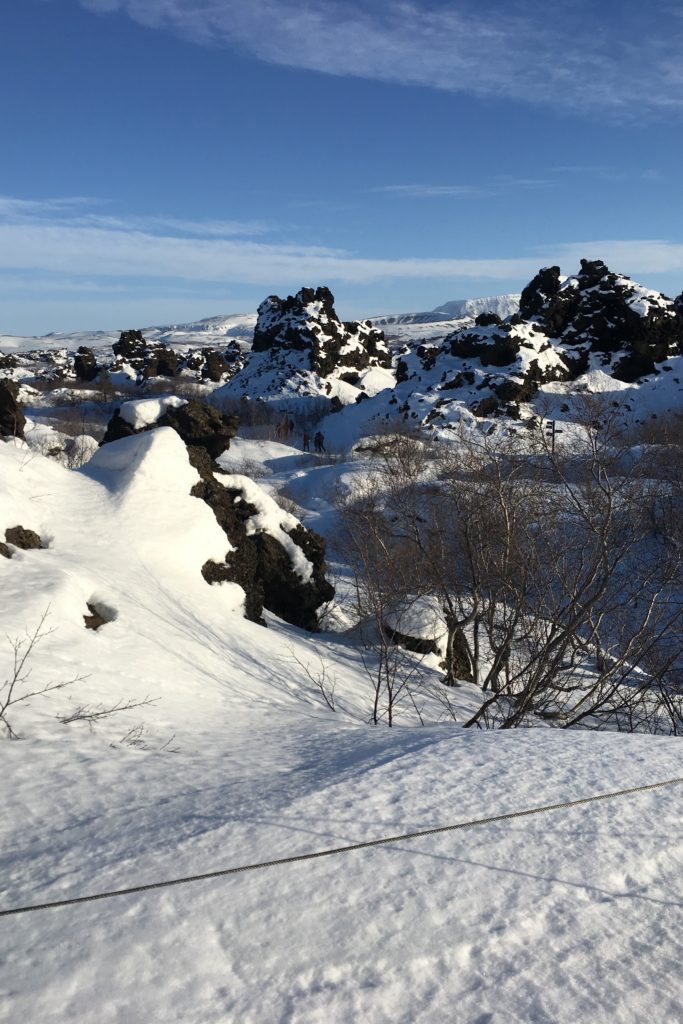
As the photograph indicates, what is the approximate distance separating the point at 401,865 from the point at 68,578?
21.3 ft

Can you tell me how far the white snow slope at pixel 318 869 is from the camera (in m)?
2.83

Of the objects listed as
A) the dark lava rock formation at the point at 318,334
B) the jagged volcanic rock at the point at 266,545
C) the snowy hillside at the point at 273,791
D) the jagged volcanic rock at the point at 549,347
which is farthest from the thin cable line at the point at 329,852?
the dark lava rock formation at the point at 318,334

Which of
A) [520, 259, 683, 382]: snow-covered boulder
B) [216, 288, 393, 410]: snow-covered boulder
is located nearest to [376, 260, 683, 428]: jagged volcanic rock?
[520, 259, 683, 382]: snow-covered boulder

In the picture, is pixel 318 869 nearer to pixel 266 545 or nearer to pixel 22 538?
pixel 22 538

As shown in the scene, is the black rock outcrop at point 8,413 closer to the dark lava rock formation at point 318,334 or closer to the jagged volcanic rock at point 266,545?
the jagged volcanic rock at point 266,545

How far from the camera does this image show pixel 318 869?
3.69 meters

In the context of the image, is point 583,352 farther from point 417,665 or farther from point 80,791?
point 80,791

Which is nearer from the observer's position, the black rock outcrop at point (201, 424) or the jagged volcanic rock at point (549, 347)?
the black rock outcrop at point (201, 424)

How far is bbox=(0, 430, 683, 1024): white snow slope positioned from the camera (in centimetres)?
283

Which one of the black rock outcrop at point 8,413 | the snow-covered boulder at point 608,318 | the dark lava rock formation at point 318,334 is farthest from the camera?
the dark lava rock formation at point 318,334

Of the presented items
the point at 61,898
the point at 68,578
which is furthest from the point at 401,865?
the point at 68,578

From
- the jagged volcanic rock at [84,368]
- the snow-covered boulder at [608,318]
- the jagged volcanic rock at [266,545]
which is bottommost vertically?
the jagged volcanic rock at [266,545]

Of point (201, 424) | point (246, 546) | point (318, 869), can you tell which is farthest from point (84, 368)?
point (318, 869)

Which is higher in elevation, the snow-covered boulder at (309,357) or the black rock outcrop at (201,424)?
the snow-covered boulder at (309,357)
